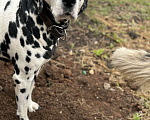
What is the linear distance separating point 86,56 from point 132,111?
4.26 feet

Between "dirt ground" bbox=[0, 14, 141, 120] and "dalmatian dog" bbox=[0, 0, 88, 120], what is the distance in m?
0.78

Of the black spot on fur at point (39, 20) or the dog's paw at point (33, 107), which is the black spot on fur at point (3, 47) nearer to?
the black spot on fur at point (39, 20)

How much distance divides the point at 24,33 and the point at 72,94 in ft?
4.60

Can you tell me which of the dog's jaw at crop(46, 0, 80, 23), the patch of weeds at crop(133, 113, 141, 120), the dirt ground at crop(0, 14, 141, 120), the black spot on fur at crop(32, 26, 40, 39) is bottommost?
the patch of weeds at crop(133, 113, 141, 120)

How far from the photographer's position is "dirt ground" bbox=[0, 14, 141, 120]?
293 cm

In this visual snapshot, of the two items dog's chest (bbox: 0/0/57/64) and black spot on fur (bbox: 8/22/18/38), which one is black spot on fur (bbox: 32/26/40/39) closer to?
dog's chest (bbox: 0/0/57/64)

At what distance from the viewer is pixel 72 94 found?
3.22 m

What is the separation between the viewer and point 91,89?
3.35 metres

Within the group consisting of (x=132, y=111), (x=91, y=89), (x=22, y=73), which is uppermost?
(x=22, y=73)

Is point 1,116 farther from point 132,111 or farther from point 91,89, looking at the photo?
point 132,111

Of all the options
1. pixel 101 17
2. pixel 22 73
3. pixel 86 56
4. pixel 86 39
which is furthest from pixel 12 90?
pixel 101 17

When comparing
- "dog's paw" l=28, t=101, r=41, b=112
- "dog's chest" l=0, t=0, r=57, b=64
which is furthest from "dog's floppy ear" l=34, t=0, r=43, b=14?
"dog's paw" l=28, t=101, r=41, b=112

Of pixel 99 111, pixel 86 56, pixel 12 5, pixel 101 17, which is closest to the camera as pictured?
pixel 12 5

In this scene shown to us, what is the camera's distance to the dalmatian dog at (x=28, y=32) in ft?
6.76
